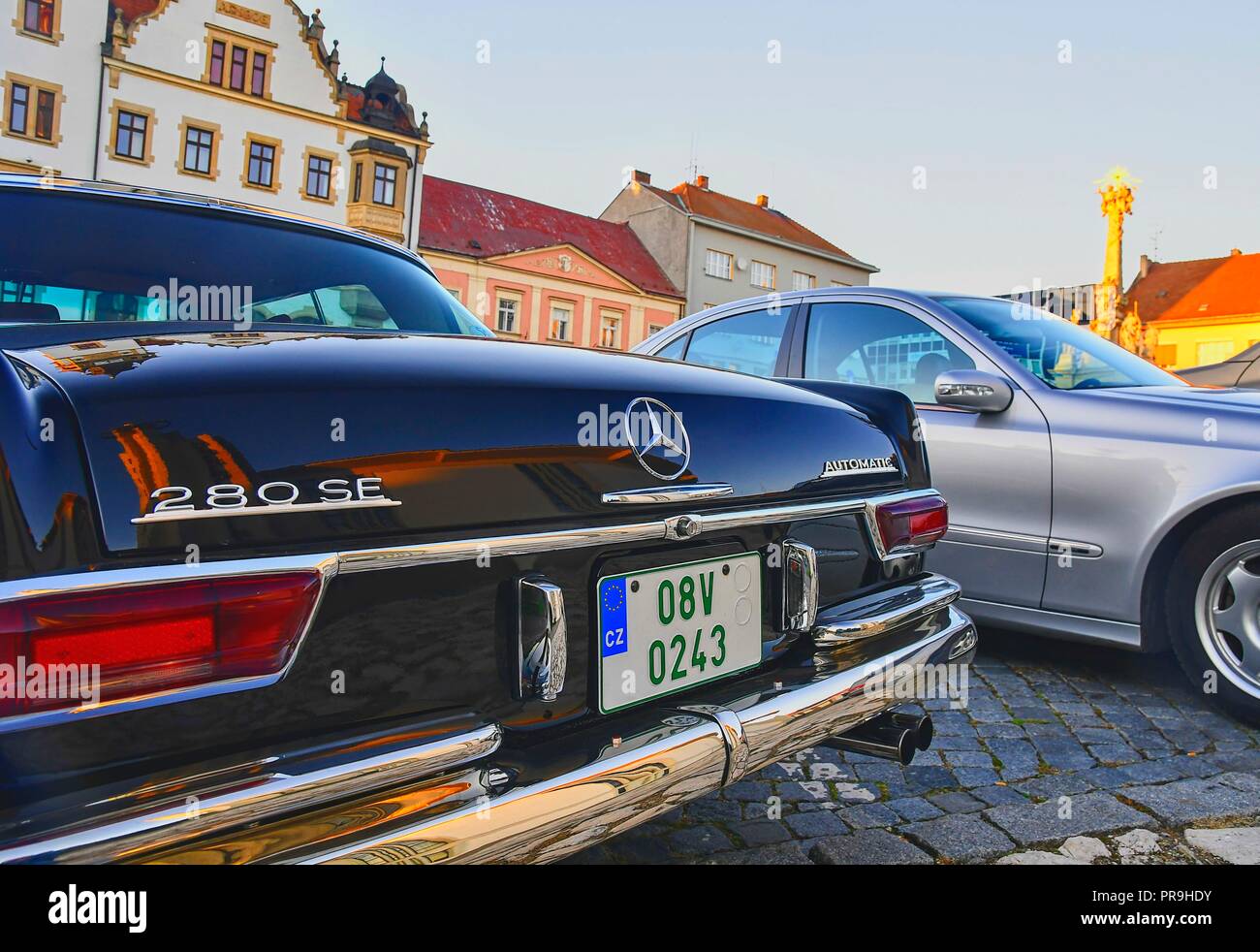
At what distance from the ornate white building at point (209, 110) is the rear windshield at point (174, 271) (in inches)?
1099

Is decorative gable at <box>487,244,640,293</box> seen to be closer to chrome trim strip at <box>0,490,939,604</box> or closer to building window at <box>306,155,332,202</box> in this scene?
building window at <box>306,155,332,202</box>

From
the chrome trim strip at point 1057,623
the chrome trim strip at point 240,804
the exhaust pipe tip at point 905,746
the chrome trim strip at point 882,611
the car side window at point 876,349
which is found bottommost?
the exhaust pipe tip at point 905,746

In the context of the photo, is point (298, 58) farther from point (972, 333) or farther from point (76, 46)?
point (972, 333)

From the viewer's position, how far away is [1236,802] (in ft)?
9.45

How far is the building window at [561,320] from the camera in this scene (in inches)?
1572

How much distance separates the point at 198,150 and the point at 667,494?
33.2m

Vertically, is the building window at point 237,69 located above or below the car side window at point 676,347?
above

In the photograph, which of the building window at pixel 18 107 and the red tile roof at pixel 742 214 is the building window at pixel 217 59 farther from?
the red tile roof at pixel 742 214

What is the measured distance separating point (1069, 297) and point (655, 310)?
2396 centimetres

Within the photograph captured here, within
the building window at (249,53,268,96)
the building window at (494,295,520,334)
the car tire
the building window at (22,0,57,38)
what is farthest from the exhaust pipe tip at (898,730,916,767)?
the building window at (494,295,520,334)

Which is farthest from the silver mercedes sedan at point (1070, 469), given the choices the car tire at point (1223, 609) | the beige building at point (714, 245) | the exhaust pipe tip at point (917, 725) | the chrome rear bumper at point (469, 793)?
the beige building at point (714, 245)

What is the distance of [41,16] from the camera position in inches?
1089

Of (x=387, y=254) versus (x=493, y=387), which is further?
(x=387, y=254)
